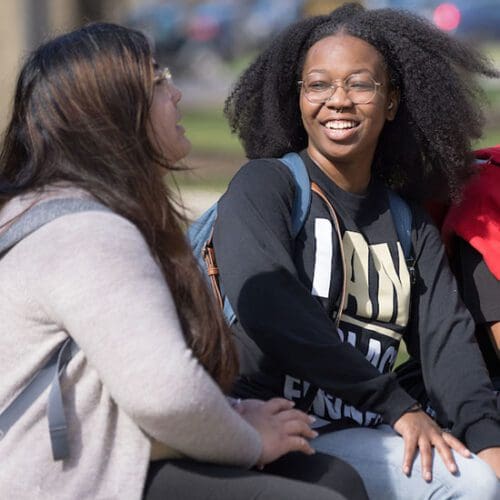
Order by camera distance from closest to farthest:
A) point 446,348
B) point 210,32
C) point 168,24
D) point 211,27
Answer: point 446,348
point 168,24
point 210,32
point 211,27

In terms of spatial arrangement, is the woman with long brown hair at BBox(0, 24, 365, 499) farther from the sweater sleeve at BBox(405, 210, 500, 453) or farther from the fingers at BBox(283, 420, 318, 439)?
the sweater sleeve at BBox(405, 210, 500, 453)

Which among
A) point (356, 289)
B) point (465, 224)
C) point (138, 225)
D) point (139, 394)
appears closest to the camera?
point (139, 394)

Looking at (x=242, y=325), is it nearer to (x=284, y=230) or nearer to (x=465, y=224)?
(x=284, y=230)

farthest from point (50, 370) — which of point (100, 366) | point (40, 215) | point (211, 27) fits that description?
point (211, 27)

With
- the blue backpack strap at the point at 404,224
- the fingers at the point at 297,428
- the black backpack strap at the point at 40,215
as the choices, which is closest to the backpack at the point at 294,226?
the blue backpack strap at the point at 404,224

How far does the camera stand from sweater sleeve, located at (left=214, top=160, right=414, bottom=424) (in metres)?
3.18

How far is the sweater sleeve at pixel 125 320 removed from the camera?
2.42 metres

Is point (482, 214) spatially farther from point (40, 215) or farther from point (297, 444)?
point (40, 215)

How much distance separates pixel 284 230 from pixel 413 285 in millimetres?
486

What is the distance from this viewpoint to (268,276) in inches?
126

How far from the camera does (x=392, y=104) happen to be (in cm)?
376

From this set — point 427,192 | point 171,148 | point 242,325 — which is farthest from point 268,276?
point 427,192

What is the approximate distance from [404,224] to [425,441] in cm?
79

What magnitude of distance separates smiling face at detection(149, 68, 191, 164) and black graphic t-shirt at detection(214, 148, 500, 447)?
515 millimetres
